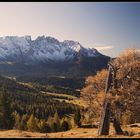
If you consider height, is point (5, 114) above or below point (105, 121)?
below

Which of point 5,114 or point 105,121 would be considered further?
point 5,114

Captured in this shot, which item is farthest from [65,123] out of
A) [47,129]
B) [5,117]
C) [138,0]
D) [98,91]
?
[138,0]

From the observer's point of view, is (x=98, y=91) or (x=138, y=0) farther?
(x=98, y=91)

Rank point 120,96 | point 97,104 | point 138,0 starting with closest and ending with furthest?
point 138,0 → point 120,96 → point 97,104

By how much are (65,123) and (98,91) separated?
97.2 m

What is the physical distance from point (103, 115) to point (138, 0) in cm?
1986

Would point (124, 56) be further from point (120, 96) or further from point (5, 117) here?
point (5, 117)

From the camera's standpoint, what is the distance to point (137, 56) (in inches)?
1831

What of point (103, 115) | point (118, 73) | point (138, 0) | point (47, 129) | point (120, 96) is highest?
point (138, 0)

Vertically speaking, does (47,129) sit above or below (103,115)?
below

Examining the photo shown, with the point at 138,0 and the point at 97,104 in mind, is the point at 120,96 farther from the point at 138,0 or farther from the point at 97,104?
the point at 138,0

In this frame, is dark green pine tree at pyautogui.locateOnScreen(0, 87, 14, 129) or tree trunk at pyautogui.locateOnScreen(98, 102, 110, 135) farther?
dark green pine tree at pyautogui.locateOnScreen(0, 87, 14, 129)

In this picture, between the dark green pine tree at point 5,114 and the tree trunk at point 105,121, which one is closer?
the tree trunk at point 105,121

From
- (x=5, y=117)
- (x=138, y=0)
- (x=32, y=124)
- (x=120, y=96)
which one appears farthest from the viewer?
(x=32, y=124)
